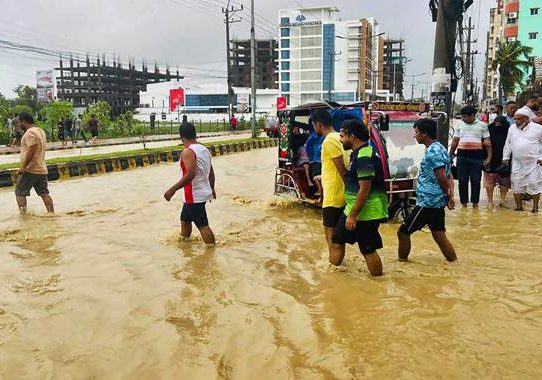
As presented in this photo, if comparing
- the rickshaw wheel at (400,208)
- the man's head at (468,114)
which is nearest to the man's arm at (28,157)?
the rickshaw wheel at (400,208)

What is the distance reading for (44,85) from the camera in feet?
179

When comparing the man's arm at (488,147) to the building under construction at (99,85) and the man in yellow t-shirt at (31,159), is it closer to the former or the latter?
the man in yellow t-shirt at (31,159)

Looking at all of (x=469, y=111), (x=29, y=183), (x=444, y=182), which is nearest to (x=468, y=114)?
(x=469, y=111)

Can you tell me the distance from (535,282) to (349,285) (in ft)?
6.00

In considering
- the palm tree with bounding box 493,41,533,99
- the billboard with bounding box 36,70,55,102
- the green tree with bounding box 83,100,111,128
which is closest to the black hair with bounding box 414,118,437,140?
the green tree with bounding box 83,100,111,128

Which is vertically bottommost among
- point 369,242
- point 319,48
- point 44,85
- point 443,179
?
point 369,242

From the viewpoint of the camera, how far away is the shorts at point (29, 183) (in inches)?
326

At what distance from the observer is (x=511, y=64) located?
42875 mm

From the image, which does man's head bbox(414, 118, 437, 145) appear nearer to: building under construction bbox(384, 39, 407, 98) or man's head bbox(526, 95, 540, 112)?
man's head bbox(526, 95, 540, 112)

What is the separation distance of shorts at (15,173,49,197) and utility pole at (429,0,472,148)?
6.92 metres

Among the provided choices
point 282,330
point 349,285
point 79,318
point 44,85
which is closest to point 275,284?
point 349,285

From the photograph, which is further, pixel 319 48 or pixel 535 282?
pixel 319 48

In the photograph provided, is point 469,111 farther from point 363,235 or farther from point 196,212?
point 196,212

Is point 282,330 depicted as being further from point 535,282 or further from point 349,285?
point 535,282
